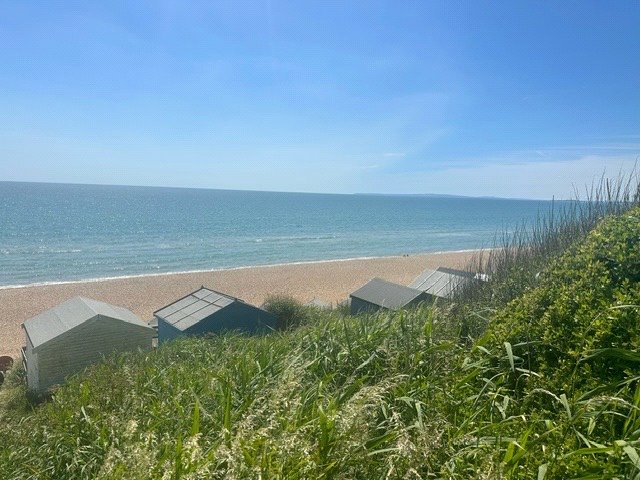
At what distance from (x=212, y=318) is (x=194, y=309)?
103cm

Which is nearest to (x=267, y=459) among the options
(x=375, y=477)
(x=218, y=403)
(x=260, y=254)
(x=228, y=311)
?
(x=375, y=477)

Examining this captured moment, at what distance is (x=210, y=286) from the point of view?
3114 cm

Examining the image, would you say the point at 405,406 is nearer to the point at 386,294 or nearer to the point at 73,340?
the point at 73,340

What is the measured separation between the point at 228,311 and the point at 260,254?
112ft

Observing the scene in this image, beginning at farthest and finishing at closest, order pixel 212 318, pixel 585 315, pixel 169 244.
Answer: pixel 169 244, pixel 212 318, pixel 585 315

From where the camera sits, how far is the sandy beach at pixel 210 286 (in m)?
25.0

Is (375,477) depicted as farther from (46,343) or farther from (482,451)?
(46,343)

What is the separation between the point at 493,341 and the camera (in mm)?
3174

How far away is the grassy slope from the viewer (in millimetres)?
2135

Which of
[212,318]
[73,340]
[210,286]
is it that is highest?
[212,318]

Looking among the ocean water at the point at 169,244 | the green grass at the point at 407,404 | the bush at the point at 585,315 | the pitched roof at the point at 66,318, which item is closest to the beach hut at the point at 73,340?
the pitched roof at the point at 66,318

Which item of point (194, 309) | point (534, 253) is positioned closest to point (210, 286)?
point (194, 309)

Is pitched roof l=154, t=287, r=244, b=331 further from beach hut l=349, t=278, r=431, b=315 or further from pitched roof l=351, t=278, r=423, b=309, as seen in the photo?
pitched roof l=351, t=278, r=423, b=309

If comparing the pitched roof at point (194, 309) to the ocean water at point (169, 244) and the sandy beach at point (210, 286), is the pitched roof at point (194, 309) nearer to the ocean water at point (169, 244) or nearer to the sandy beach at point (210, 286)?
the sandy beach at point (210, 286)
